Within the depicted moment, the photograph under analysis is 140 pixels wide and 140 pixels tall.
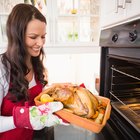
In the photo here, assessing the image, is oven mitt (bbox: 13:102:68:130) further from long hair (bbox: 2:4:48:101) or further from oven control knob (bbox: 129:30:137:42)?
oven control knob (bbox: 129:30:137:42)

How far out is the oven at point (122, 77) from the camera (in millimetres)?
667

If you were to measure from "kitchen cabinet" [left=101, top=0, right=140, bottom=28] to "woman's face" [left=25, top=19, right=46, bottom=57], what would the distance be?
0.35 m

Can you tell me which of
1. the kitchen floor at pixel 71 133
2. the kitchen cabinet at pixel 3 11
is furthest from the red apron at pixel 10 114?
the kitchen cabinet at pixel 3 11

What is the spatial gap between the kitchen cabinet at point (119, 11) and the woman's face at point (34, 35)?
354 millimetres

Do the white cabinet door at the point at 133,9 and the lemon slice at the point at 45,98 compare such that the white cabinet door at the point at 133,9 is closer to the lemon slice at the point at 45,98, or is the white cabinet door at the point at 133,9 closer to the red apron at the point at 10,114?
the lemon slice at the point at 45,98

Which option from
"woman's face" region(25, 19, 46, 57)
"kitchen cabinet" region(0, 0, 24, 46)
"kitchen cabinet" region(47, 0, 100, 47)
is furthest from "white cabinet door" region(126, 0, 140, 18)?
"kitchen cabinet" region(0, 0, 24, 46)

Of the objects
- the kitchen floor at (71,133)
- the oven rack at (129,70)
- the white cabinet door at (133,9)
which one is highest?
the white cabinet door at (133,9)

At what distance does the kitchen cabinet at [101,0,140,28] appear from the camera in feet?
2.11

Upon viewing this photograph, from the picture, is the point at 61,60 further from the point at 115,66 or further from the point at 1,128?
the point at 1,128

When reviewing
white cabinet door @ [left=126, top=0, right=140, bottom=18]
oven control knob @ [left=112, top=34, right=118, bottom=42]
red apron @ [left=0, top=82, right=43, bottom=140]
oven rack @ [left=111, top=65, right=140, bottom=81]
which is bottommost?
red apron @ [left=0, top=82, right=43, bottom=140]

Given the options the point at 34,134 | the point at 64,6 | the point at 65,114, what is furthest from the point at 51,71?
the point at 65,114

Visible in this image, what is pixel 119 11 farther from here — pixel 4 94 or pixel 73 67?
pixel 73 67

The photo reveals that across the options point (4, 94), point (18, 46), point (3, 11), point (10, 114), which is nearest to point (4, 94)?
point (4, 94)

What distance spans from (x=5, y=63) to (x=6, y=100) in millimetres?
193
